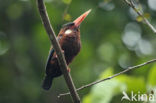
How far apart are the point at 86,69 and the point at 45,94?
0.78 m

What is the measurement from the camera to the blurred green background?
6.13 metres

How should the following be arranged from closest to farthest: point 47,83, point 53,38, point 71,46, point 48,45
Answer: point 53,38 → point 71,46 → point 47,83 → point 48,45

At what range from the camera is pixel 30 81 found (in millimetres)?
6449

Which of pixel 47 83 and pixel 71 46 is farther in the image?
pixel 47 83

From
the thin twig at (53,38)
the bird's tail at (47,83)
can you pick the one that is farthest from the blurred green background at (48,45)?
the thin twig at (53,38)

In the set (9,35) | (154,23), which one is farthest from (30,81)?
(154,23)

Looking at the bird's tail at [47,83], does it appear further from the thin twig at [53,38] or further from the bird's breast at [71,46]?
the thin twig at [53,38]

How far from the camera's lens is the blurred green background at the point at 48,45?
6129mm

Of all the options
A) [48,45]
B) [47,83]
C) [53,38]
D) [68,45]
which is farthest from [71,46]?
[48,45]

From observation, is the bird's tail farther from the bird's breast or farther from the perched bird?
the bird's breast

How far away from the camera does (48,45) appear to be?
6070 mm

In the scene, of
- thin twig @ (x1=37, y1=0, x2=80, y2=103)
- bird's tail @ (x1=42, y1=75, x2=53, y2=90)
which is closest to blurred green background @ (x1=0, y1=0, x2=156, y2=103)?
bird's tail @ (x1=42, y1=75, x2=53, y2=90)

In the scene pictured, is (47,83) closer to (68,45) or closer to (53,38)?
(68,45)

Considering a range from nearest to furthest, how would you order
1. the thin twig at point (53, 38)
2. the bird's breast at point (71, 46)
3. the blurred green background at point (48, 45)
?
the thin twig at point (53, 38) → the bird's breast at point (71, 46) → the blurred green background at point (48, 45)
